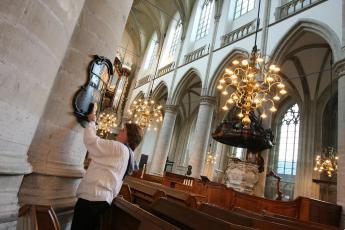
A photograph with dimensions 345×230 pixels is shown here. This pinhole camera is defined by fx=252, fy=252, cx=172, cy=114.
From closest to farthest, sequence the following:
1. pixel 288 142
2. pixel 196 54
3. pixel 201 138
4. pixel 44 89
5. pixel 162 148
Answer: pixel 44 89
pixel 201 138
pixel 162 148
pixel 196 54
pixel 288 142

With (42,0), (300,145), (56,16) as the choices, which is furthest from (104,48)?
(300,145)

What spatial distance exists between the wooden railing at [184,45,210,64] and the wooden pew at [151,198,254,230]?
1193cm

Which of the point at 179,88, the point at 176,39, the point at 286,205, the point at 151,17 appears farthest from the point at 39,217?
the point at 151,17

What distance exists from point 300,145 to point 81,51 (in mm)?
13956

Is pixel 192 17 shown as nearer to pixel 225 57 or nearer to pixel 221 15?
pixel 221 15

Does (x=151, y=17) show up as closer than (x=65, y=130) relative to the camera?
No

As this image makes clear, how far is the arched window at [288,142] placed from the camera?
15016 mm

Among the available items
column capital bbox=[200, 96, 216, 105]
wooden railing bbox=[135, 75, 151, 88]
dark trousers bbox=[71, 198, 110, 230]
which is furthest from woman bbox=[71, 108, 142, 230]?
wooden railing bbox=[135, 75, 151, 88]

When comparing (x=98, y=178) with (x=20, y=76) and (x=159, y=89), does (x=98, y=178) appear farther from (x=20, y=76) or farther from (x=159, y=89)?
(x=159, y=89)

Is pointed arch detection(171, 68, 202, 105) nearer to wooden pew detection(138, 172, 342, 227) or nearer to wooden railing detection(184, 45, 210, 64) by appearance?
wooden railing detection(184, 45, 210, 64)

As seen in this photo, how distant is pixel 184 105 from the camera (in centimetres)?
2069

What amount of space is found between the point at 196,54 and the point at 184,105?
6873 millimetres

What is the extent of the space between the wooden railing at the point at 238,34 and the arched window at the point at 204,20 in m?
2.63

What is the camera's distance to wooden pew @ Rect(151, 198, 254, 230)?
162 centimetres
